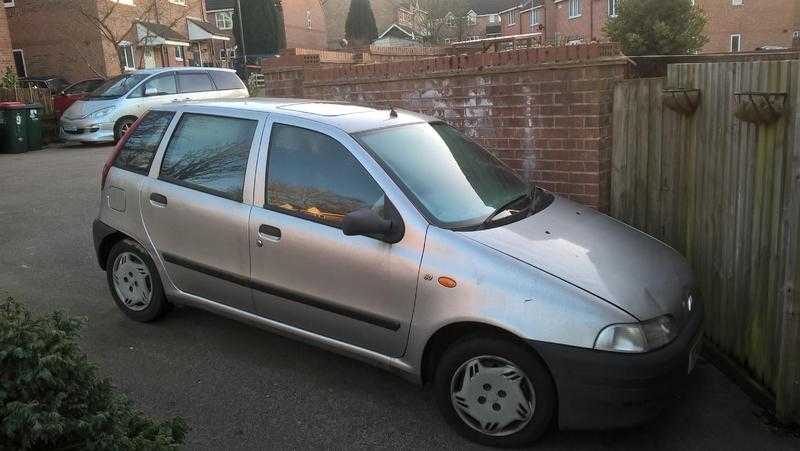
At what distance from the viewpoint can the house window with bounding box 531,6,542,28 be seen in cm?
5639

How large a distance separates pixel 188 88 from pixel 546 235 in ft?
47.7

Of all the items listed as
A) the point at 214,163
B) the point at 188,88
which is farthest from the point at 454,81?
the point at 188,88

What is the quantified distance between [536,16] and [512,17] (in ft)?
28.2

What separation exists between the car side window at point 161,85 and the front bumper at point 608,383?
49.8 feet

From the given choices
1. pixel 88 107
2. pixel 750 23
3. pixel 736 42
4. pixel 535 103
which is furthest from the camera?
pixel 736 42

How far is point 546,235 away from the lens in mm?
3766

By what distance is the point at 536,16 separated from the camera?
57.1 metres

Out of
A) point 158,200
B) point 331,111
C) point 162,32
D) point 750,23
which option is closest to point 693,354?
point 331,111

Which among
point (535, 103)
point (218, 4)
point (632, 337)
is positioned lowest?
point (632, 337)

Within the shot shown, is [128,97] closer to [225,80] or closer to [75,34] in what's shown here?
[225,80]

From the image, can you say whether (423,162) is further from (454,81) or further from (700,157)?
(454,81)

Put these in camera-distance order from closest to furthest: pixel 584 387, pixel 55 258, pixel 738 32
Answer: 1. pixel 584 387
2. pixel 55 258
3. pixel 738 32

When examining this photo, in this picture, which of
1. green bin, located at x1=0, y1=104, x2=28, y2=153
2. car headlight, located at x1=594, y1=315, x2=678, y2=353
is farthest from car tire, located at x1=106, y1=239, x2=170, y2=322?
green bin, located at x1=0, y1=104, x2=28, y2=153

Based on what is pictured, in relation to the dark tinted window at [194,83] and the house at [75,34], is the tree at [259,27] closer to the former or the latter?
the house at [75,34]
